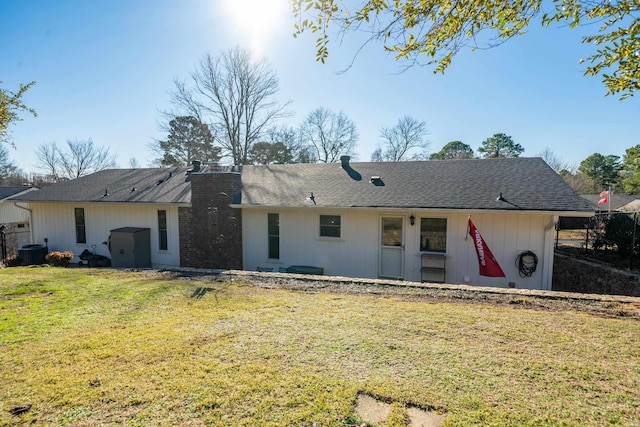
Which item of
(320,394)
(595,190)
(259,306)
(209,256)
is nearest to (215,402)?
(320,394)

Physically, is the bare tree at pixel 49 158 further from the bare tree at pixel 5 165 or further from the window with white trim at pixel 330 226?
the window with white trim at pixel 330 226

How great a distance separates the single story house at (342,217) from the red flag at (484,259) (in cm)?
35

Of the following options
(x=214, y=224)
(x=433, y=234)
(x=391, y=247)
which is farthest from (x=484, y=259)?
(x=214, y=224)

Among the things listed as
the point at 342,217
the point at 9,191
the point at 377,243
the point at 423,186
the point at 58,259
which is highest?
the point at 423,186

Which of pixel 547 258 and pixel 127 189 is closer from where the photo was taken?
pixel 547 258

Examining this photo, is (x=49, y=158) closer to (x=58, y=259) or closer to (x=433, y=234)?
(x=58, y=259)

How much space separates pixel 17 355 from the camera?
3.71 metres

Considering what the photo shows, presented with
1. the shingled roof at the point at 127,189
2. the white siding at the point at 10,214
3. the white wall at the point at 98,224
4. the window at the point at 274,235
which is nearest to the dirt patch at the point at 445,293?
the window at the point at 274,235

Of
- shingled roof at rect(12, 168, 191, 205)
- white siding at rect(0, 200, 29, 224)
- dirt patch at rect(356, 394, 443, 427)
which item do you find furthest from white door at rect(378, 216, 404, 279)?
white siding at rect(0, 200, 29, 224)

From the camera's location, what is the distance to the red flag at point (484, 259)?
8125 millimetres

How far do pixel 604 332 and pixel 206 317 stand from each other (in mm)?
5447

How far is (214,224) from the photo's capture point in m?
10.8

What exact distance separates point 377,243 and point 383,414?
7.09 metres

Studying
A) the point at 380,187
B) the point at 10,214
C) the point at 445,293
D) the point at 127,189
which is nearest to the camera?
the point at 445,293
